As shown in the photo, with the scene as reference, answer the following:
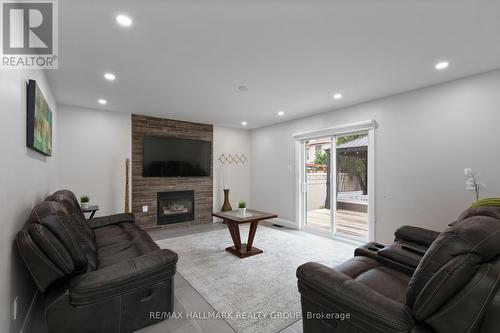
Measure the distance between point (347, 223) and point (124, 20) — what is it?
15.2ft

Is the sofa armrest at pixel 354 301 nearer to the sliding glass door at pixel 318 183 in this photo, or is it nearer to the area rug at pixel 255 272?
the area rug at pixel 255 272

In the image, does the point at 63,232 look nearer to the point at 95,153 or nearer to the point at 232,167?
the point at 95,153

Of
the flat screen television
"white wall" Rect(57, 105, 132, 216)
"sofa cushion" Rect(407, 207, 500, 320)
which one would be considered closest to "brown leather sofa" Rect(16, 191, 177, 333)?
"sofa cushion" Rect(407, 207, 500, 320)

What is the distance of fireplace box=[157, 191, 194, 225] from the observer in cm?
522

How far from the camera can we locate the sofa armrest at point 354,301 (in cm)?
115

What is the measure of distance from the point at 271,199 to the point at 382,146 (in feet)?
9.73

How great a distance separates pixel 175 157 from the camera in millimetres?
5387

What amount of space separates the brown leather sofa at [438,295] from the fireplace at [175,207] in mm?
4413

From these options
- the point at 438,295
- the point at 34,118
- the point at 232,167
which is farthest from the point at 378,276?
the point at 232,167

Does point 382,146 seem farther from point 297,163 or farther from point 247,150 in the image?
point 247,150

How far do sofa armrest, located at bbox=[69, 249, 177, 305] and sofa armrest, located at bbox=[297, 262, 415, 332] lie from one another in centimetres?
109

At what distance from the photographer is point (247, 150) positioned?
668cm

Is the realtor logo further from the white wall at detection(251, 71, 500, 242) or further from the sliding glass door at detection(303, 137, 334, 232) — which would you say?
Answer: the sliding glass door at detection(303, 137, 334, 232)

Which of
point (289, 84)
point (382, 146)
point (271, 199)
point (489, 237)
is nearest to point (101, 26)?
point (289, 84)
